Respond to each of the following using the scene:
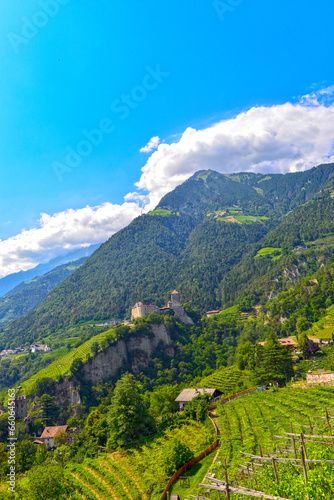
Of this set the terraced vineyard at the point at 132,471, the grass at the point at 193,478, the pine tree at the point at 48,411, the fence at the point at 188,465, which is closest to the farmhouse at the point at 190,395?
the terraced vineyard at the point at 132,471

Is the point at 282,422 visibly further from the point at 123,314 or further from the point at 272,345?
the point at 123,314

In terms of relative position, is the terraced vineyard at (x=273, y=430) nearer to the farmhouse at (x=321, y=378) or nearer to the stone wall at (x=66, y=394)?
the farmhouse at (x=321, y=378)

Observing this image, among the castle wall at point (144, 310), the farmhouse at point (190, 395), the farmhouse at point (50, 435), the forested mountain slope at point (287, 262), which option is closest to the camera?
the farmhouse at point (190, 395)

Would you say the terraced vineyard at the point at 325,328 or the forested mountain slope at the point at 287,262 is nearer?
the terraced vineyard at the point at 325,328

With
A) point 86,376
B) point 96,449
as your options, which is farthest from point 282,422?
point 86,376

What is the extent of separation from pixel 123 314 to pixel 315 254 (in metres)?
104

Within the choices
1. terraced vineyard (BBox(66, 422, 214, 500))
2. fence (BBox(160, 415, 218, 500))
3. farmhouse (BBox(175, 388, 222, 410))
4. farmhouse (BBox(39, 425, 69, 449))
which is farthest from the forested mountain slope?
fence (BBox(160, 415, 218, 500))

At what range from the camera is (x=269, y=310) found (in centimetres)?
11812

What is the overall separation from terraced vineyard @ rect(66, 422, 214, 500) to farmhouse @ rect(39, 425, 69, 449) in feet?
80.7

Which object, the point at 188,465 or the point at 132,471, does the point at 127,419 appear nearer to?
the point at 132,471

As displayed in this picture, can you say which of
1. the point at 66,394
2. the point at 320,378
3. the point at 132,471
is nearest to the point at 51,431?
the point at 66,394

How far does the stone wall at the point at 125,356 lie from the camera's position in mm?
86812

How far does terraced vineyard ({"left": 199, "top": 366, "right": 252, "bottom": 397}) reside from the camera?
5542 cm

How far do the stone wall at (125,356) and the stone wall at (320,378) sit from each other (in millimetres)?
58489
